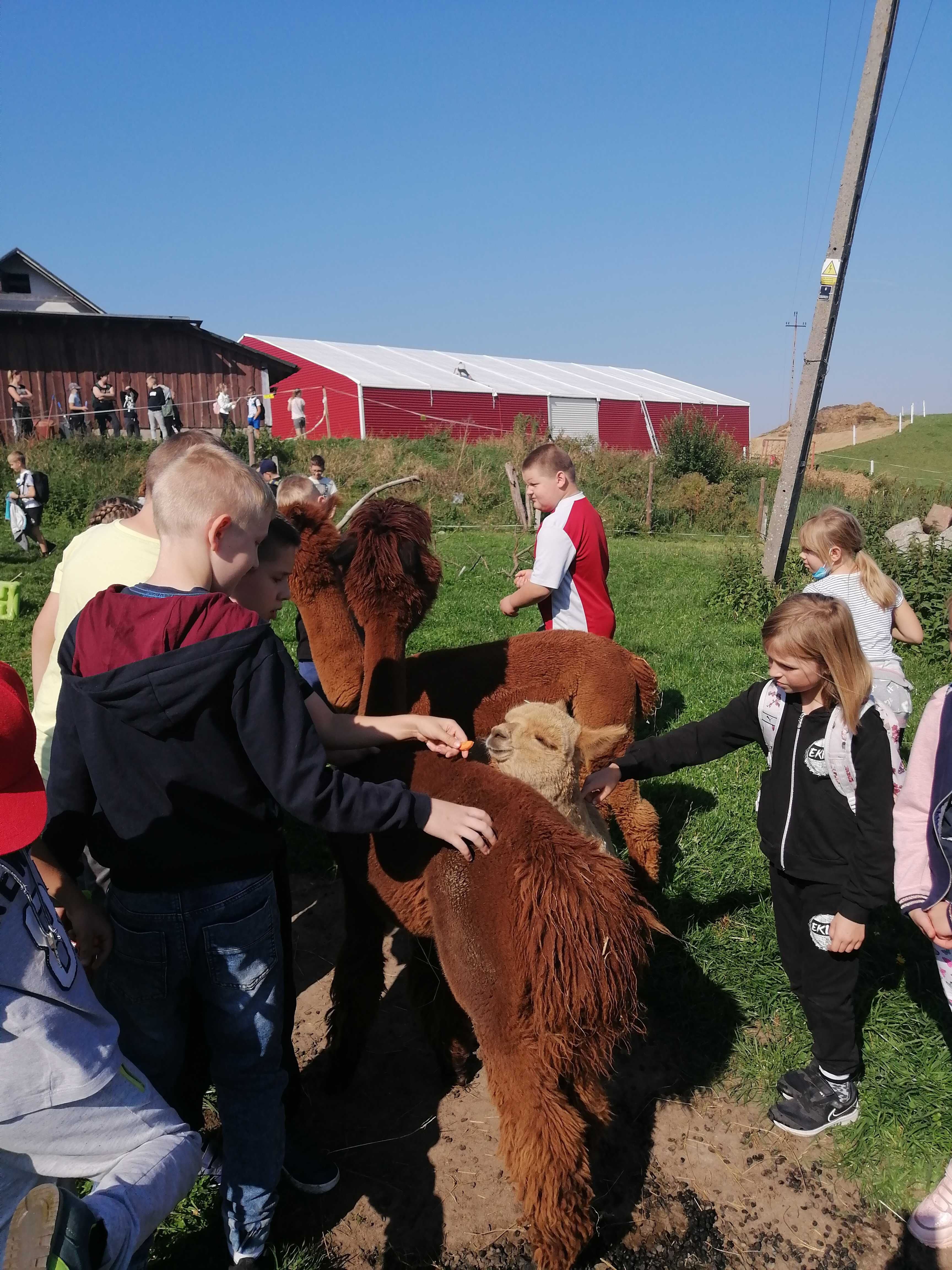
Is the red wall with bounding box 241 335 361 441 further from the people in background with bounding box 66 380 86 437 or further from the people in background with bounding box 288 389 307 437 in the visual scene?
the people in background with bounding box 66 380 86 437

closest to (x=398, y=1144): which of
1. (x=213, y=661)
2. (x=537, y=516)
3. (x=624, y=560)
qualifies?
(x=213, y=661)

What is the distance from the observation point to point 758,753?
243 inches

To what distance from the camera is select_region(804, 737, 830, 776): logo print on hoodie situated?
9.35ft

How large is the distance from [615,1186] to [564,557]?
2.94 m

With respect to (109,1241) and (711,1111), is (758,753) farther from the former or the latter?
(109,1241)

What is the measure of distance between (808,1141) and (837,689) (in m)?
1.67

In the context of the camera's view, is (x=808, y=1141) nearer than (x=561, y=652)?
Yes

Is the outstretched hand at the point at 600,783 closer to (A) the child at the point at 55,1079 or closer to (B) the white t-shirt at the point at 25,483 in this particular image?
(A) the child at the point at 55,1079

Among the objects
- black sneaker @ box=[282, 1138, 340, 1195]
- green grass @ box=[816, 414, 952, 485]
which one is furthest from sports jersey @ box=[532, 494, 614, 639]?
green grass @ box=[816, 414, 952, 485]

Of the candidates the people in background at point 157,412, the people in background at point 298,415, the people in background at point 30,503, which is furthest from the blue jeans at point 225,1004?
the people in background at point 298,415

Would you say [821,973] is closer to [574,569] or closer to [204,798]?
[204,798]

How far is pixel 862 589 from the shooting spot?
461cm

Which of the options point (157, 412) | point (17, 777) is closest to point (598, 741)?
point (17, 777)

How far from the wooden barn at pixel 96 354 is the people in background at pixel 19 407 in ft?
1.00
